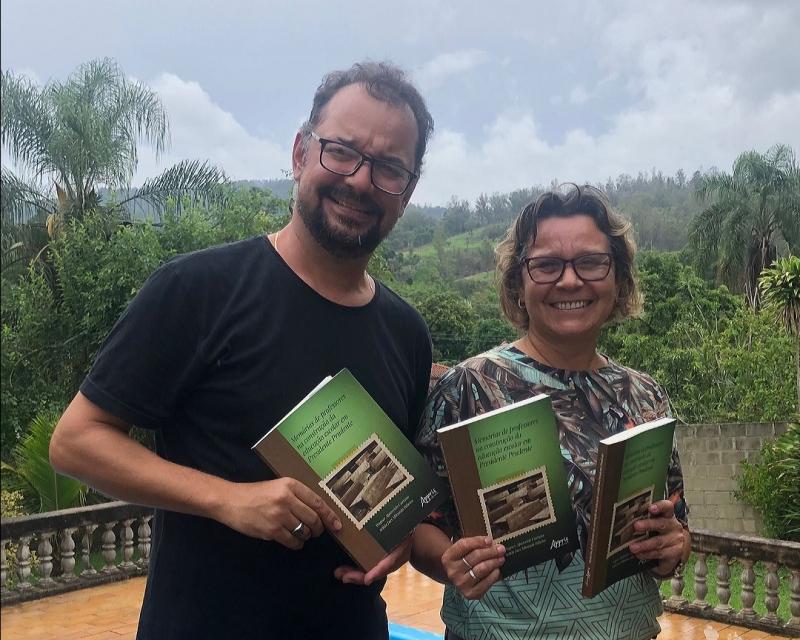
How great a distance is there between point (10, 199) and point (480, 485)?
728 mm

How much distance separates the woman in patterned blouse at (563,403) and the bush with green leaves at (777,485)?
5.34 m

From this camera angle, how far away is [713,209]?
1131 cm

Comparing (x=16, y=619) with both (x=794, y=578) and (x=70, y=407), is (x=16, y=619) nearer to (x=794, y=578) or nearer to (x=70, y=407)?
A: (x=70, y=407)

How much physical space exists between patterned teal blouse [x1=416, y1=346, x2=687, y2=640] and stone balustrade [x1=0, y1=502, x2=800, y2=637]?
3271 mm

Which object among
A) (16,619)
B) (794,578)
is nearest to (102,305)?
(794,578)

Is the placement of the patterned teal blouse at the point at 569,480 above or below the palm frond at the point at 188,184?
below

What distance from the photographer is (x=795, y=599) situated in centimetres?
416

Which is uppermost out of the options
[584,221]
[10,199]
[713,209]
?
[10,199]

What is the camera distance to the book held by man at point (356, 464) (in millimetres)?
1078

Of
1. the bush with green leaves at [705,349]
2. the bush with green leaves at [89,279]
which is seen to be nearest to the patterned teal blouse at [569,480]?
the bush with green leaves at [705,349]

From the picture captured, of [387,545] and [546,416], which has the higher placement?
[546,416]

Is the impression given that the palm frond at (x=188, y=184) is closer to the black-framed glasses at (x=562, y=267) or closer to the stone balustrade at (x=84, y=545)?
the stone balustrade at (x=84, y=545)

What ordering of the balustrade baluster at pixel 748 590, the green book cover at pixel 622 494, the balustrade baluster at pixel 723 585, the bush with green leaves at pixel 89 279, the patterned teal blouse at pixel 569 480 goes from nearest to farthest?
1. the green book cover at pixel 622 494
2. the patterned teal blouse at pixel 569 480
3. the balustrade baluster at pixel 748 590
4. the balustrade baluster at pixel 723 585
5. the bush with green leaves at pixel 89 279

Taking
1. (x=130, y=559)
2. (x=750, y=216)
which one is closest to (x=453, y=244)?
(x=750, y=216)
